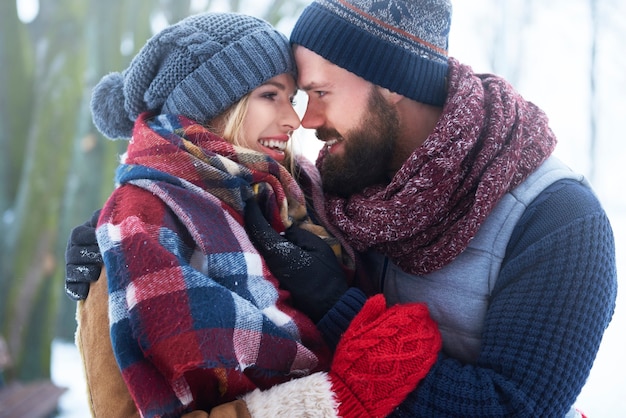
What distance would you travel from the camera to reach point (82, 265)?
45.9 inches

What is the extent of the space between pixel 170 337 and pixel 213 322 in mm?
83

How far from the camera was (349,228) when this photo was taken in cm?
135

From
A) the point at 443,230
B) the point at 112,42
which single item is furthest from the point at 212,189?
the point at 112,42

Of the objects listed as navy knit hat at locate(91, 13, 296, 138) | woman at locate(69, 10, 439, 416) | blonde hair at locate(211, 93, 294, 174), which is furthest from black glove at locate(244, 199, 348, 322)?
navy knit hat at locate(91, 13, 296, 138)

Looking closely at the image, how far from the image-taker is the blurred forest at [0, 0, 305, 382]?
10.3 ft

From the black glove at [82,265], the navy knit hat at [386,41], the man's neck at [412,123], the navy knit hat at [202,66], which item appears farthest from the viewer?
the man's neck at [412,123]

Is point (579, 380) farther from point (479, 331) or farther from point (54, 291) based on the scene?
point (54, 291)

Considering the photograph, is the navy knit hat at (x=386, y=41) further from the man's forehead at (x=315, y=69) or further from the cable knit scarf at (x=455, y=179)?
the cable knit scarf at (x=455, y=179)

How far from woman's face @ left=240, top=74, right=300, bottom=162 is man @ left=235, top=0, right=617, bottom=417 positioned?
0.31 ft

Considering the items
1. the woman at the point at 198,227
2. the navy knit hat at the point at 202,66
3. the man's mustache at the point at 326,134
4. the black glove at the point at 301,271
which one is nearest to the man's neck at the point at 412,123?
the man's mustache at the point at 326,134

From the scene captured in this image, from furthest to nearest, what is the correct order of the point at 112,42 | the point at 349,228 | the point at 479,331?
the point at 112,42, the point at 349,228, the point at 479,331

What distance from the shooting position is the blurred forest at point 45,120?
3.13 m

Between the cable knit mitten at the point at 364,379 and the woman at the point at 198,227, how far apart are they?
5 centimetres

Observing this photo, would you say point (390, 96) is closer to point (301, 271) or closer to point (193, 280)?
point (301, 271)
